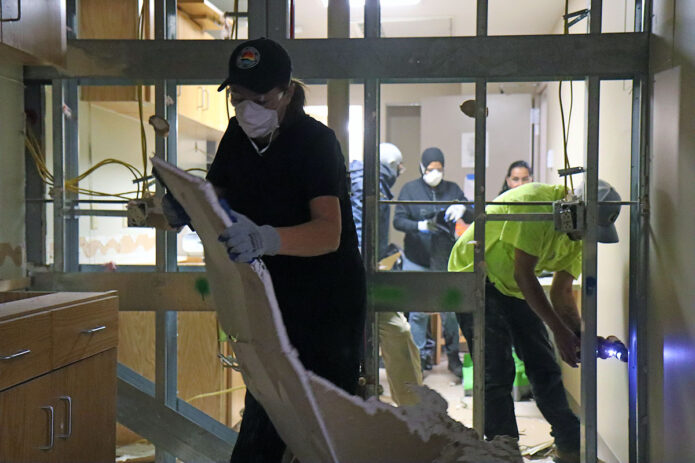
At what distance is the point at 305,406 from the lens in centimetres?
132

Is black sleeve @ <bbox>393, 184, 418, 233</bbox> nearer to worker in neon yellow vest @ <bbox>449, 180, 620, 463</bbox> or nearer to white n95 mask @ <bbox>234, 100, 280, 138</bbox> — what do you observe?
worker in neon yellow vest @ <bbox>449, 180, 620, 463</bbox>

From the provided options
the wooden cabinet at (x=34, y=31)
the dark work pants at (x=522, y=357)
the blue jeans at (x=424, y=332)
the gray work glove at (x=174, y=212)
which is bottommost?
the blue jeans at (x=424, y=332)

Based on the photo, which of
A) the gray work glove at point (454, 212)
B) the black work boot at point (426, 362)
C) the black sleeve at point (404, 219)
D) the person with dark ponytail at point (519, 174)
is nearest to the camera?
the gray work glove at point (454, 212)

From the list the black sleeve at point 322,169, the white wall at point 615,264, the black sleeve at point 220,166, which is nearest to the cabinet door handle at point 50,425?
the black sleeve at point 220,166

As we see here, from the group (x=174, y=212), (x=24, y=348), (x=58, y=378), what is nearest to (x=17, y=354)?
(x=24, y=348)

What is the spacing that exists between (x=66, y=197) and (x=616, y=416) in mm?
2093

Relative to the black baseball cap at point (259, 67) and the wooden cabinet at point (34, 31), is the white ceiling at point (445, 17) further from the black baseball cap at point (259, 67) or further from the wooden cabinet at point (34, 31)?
the black baseball cap at point (259, 67)

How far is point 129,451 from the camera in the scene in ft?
8.50

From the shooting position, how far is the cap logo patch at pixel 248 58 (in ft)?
4.53

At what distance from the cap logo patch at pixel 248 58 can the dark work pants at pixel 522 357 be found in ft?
4.14

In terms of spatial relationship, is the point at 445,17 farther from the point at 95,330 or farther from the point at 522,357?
the point at 95,330

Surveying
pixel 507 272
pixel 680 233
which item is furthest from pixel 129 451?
pixel 680 233

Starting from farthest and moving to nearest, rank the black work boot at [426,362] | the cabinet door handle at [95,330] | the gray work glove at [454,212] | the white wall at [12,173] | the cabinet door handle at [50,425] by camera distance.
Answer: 1. the black work boot at [426,362]
2. the gray work glove at [454,212]
3. the white wall at [12,173]
4. the cabinet door handle at [95,330]
5. the cabinet door handle at [50,425]

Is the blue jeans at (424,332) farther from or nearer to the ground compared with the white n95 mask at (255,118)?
nearer to the ground
